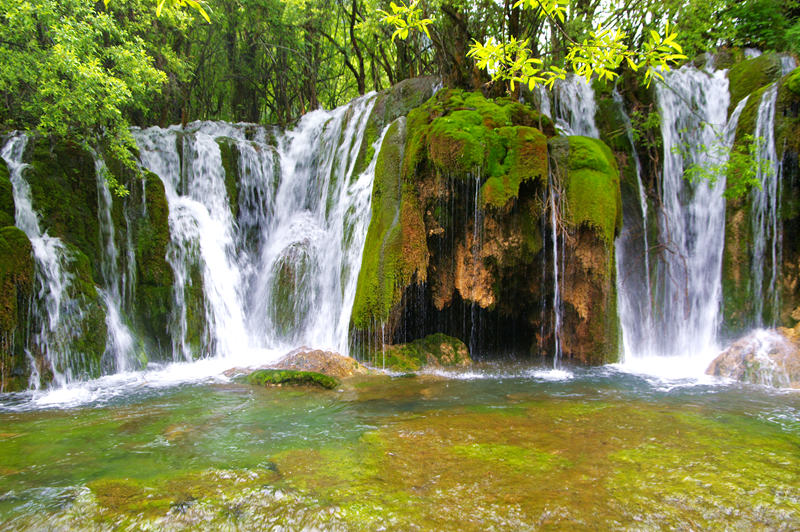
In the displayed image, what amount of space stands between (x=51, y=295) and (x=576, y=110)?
42.8 ft

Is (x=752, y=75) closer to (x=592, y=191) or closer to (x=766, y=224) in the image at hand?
(x=766, y=224)

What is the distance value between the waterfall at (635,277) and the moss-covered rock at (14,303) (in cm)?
1156

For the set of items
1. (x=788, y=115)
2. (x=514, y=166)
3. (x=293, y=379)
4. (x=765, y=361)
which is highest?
(x=788, y=115)

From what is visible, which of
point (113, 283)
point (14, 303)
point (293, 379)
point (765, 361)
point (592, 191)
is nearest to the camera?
point (293, 379)

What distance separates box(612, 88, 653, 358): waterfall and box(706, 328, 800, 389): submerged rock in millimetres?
2069

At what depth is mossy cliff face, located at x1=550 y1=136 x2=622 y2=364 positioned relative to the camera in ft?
30.8

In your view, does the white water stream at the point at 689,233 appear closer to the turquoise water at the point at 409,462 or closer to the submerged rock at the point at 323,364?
the turquoise water at the point at 409,462

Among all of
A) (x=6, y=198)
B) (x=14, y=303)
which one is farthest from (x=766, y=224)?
(x=6, y=198)

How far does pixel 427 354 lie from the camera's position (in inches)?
388

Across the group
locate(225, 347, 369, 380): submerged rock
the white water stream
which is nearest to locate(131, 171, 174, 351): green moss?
locate(225, 347, 369, 380): submerged rock

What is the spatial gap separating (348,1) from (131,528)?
69.5ft

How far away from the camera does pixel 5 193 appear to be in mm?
9148

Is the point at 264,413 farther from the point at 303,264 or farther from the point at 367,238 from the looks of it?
the point at 303,264

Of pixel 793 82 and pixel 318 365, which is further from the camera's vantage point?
pixel 793 82
